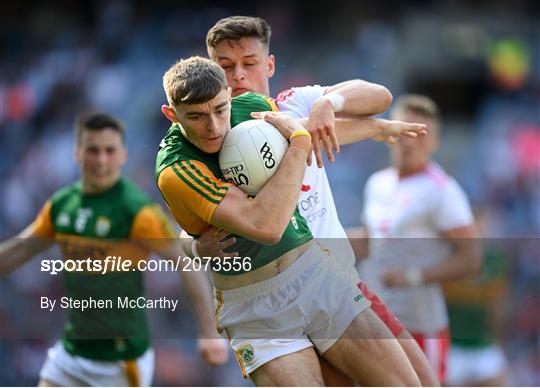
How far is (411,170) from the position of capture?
7.66 metres

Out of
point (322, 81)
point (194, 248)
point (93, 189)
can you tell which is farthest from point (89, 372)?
point (322, 81)

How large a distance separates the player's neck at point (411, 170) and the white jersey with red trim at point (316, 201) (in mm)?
2917

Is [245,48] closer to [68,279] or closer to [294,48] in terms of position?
[68,279]

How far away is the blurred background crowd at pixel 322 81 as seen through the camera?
11.9 m

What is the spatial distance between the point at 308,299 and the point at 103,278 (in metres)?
2.30

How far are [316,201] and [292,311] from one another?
2.20 feet

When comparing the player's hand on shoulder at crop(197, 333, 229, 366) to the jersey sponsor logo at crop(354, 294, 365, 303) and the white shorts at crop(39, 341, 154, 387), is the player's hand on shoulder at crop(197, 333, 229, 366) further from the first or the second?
the jersey sponsor logo at crop(354, 294, 365, 303)

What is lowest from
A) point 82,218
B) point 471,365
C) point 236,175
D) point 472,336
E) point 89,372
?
point 471,365

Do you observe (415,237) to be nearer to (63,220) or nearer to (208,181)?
(63,220)

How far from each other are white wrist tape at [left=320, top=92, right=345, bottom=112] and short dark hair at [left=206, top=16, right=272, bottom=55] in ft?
1.80

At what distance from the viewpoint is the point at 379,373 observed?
430 cm

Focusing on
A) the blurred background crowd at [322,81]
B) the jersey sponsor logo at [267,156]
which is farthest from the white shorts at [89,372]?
the blurred background crowd at [322,81]

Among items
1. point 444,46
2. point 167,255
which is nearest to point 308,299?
point 167,255

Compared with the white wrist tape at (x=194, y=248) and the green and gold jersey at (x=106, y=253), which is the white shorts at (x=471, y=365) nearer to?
the green and gold jersey at (x=106, y=253)
